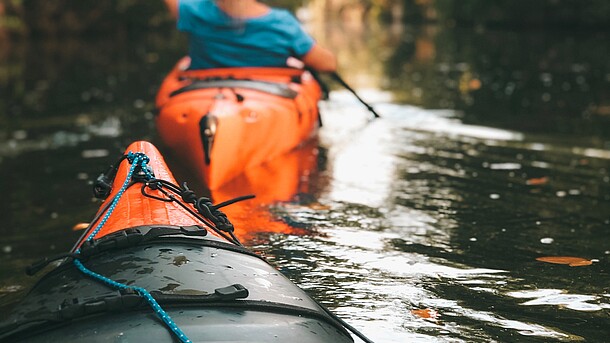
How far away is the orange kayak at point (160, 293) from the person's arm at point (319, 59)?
13.4ft

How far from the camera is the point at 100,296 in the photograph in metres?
1.94

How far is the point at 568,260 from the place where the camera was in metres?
3.79

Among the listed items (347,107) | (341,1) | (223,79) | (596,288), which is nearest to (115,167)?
(596,288)

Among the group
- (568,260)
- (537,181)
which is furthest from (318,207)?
(537,181)

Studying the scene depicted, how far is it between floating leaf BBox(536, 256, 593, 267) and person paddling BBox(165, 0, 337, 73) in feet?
10.2

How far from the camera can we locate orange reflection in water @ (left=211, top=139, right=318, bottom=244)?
423 centimetres

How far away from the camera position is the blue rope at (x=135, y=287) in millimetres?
1816

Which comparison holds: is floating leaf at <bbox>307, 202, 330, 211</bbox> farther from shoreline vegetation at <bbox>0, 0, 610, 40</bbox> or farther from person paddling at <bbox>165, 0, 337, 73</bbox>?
shoreline vegetation at <bbox>0, 0, 610, 40</bbox>

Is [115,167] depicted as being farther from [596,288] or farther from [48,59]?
[48,59]

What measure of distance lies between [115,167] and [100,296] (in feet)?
3.65

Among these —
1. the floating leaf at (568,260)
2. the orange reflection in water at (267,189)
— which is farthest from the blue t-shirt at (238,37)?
the floating leaf at (568,260)

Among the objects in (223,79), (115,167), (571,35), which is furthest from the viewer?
(571,35)

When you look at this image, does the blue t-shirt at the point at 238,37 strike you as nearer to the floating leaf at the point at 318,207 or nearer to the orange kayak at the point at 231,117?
the orange kayak at the point at 231,117

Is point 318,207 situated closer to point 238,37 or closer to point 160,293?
point 238,37
